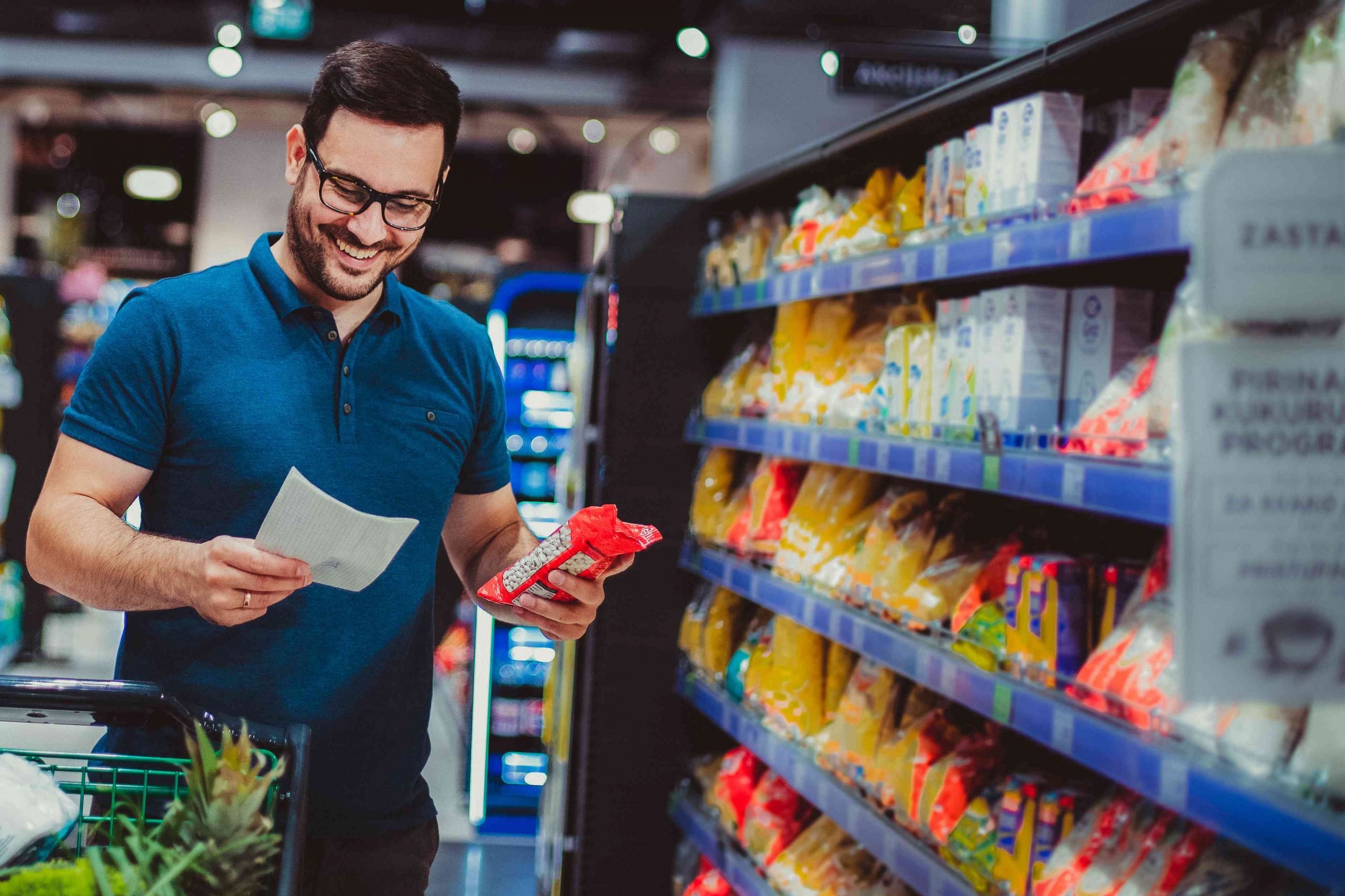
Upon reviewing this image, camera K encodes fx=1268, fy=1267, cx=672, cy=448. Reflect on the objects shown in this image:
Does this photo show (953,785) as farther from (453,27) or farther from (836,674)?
(453,27)

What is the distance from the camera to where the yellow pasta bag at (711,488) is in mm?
3656

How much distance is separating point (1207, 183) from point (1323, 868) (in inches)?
28.2

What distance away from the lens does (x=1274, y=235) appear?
951mm

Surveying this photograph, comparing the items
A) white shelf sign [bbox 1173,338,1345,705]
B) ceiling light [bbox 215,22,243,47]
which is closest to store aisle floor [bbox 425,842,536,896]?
white shelf sign [bbox 1173,338,1345,705]

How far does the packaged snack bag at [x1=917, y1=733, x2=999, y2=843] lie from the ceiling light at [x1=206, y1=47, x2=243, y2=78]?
7.92m

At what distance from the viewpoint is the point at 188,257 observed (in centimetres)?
1245

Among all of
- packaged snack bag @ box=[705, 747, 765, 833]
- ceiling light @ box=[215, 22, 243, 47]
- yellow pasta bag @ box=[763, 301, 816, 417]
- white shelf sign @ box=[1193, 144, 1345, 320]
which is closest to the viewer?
white shelf sign @ box=[1193, 144, 1345, 320]

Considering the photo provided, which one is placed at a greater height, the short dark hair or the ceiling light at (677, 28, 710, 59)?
the ceiling light at (677, 28, 710, 59)

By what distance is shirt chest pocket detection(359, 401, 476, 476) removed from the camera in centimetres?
203

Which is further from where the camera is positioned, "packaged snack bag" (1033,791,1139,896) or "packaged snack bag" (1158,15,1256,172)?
"packaged snack bag" (1033,791,1139,896)

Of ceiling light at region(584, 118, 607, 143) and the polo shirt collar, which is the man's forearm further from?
ceiling light at region(584, 118, 607, 143)

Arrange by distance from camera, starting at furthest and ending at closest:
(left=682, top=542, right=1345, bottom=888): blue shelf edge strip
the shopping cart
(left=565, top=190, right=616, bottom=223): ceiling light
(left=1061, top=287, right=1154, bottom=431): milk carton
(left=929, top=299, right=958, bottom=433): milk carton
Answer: (left=565, top=190, right=616, bottom=223): ceiling light, (left=929, top=299, right=958, bottom=433): milk carton, (left=1061, top=287, right=1154, bottom=431): milk carton, the shopping cart, (left=682, top=542, right=1345, bottom=888): blue shelf edge strip

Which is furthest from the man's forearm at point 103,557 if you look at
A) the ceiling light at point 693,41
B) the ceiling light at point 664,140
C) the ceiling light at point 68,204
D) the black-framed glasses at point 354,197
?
the ceiling light at point 68,204

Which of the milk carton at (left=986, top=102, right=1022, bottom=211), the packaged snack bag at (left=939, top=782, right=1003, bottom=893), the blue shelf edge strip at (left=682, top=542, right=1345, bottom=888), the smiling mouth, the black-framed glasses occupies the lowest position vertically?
the packaged snack bag at (left=939, top=782, right=1003, bottom=893)
